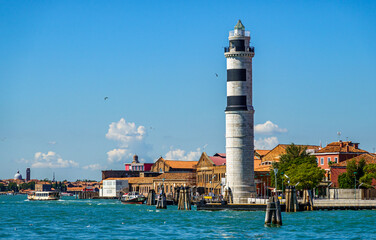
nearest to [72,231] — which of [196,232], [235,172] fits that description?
[196,232]

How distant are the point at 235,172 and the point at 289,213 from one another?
8.38 m

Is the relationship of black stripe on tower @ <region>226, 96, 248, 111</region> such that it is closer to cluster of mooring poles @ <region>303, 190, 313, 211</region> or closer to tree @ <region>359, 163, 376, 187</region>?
cluster of mooring poles @ <region>303, 190, 313, 211</region>

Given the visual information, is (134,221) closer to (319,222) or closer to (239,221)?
(239,221)

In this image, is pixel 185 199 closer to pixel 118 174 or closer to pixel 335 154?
pixel 335 154

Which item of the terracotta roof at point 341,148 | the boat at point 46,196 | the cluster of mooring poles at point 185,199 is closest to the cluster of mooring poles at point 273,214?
the cluster of mooring poles at point 185,199

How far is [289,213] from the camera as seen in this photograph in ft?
228

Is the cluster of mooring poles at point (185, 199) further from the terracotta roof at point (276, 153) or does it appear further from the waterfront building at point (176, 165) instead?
the waterfront building at point (176, 165)

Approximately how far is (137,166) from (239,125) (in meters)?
113

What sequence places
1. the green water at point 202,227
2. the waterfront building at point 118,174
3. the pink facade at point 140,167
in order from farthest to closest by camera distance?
the pink facade at point 140,167 → the waterfront building at point 118,174 → the green water at point 202,227

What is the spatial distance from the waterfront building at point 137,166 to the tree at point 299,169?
8493 centimetres

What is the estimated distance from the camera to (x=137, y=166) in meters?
187

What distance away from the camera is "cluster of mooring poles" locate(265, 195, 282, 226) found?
53594mm

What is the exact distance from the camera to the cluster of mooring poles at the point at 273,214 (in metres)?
53.6

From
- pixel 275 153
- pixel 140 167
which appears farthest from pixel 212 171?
pixel 140 167
